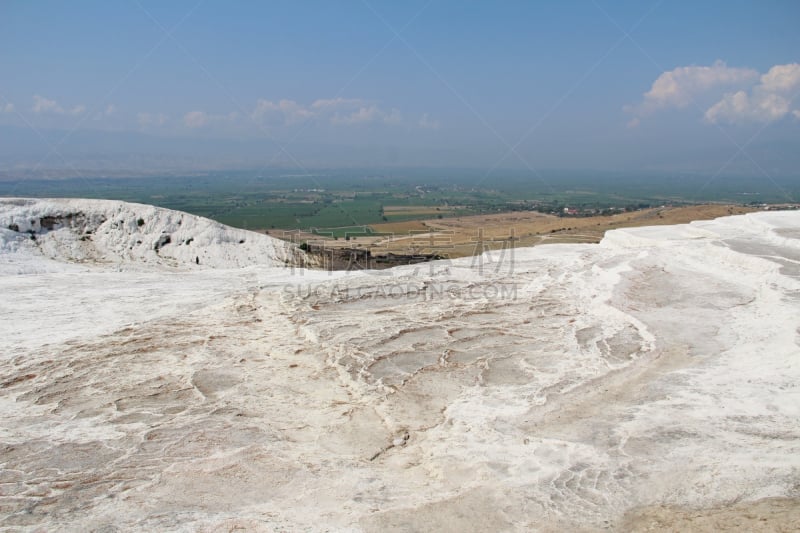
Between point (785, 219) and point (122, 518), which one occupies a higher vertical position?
point (785, 219)

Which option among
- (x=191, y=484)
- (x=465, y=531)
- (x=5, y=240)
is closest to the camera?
(x=465, y=531)

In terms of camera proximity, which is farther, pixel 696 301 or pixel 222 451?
pixel 696 301

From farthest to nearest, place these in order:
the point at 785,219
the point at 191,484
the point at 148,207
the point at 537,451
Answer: the point at 785,219 → the point at 148,207 → the point at 537,451 → the point at 191,484

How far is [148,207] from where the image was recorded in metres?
17.5

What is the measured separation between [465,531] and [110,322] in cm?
747

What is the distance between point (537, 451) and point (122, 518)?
355 cm

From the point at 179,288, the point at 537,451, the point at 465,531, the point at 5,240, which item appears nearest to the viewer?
the point at 465,531

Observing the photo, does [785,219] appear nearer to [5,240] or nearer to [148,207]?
[148,207]

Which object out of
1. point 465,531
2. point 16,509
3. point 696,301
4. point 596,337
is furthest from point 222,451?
point 696,301

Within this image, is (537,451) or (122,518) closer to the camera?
(122,518)

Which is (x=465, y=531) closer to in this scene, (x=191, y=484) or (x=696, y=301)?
(x=191, y=484)

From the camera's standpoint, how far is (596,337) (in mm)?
8766

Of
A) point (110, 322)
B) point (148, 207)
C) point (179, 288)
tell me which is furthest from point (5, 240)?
point (110, 322)

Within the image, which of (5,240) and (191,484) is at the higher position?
(5,240)
